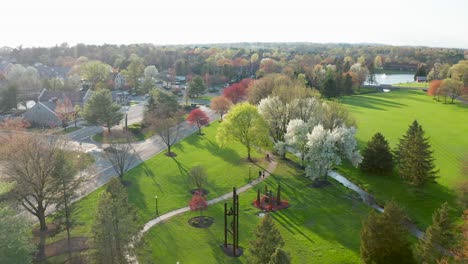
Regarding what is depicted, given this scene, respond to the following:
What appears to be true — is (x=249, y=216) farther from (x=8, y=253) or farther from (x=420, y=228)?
(x=8, y=253)

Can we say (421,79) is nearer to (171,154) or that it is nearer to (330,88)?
(330,88)

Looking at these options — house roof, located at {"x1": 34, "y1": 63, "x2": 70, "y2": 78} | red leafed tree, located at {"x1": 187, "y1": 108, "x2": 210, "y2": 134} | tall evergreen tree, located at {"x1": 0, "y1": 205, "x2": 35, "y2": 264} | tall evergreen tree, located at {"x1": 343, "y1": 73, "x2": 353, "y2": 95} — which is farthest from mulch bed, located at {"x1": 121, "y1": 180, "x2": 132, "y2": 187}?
house roof, located at {"x1": 34, "y1": 63, "x2": 70, "y2": 78}

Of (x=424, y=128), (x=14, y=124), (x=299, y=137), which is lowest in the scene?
(x=424, y=128)

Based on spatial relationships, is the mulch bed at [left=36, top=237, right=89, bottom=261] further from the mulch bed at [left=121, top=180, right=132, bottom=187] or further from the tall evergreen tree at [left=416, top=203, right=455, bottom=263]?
the tall evergreen tree at [left=416, top=203, right=455, bottom=263]

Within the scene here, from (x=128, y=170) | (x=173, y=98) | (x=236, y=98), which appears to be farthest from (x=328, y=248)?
(x=236, y=98)

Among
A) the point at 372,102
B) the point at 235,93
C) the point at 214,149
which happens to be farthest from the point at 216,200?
the point at 372,102

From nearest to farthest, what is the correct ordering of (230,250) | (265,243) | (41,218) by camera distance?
(265,243) → (230,250) → (41,218)
